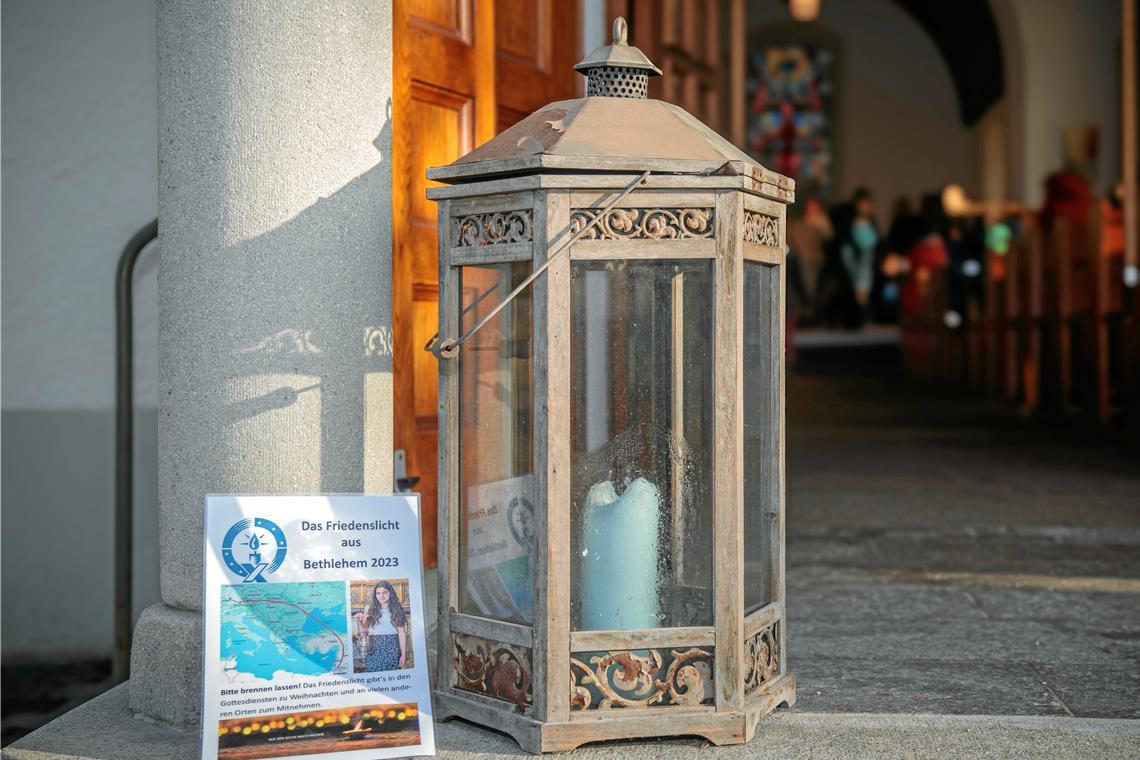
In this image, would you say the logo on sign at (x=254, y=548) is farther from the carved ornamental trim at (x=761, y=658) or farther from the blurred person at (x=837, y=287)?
the blurred person at (x=837, y=287)

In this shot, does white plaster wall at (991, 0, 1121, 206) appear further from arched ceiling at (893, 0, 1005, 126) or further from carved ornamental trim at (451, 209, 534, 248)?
carved ornamental trim at (451, 209, 534, 248)

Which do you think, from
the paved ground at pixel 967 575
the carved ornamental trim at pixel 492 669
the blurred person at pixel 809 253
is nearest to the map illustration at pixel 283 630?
the carved ornamental trim at pixel 492 669

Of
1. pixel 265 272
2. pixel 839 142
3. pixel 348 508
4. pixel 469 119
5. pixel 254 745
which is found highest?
pixel 839 142

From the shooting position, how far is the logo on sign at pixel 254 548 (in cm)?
216

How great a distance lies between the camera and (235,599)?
2.15 m

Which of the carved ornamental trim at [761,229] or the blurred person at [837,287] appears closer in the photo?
the carved ornamental trim at [761,229]

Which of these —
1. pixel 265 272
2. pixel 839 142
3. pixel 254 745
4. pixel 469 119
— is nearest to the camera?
pixel 254 745

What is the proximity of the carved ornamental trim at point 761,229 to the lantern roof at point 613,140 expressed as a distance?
56 mm

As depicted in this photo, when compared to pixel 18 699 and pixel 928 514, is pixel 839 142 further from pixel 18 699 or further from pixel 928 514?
pixel 18 699

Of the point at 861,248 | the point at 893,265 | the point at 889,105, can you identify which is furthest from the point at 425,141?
the point at 889,105

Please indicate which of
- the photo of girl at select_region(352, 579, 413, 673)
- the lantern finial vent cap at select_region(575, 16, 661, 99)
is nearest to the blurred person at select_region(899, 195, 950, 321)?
the lantern finial vent cap at select_region(575, 16, 661, 99)

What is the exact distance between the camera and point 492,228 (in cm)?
224

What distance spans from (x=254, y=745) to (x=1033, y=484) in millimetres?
4381

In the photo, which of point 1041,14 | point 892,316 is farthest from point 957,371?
point 892,316
